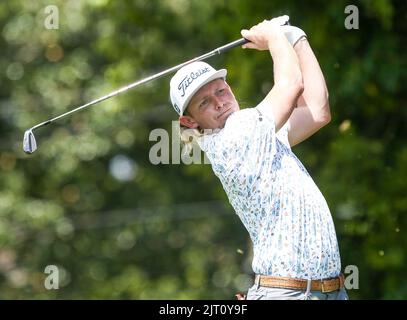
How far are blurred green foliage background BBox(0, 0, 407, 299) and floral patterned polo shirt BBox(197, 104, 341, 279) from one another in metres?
5.75

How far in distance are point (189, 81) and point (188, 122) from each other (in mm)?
185

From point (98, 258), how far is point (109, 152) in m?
1.70

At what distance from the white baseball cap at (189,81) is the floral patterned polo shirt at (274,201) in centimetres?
24

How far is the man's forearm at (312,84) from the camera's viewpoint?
18.5ft

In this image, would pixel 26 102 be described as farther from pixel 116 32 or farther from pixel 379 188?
pixel 379 188


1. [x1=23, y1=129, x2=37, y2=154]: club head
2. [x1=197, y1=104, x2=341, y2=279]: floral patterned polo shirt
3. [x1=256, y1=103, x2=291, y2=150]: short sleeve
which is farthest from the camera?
[x1=23, y1=129, x2=37, y2=154]: club head

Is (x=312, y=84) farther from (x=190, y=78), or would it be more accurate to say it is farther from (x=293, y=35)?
(x=190, y=78)

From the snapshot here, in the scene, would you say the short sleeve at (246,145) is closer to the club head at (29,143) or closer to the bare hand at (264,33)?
the bare hand at (264,33)

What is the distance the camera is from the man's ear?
5586 millimetres

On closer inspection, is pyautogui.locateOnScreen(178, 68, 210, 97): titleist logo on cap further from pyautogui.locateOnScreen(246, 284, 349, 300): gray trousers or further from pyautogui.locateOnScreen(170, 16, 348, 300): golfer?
pyautogui.locateOnScreen(246, 284, 349, 300): gray trousers

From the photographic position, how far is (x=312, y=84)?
5.64 m

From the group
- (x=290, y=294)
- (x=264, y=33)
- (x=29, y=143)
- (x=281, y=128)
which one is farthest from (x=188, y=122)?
→ (x=29, y=143)

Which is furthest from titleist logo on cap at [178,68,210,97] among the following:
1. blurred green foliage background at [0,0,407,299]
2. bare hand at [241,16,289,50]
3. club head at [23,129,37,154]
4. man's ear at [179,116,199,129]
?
blurred green foliage background at [0,0,407,299]

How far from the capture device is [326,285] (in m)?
5.22
